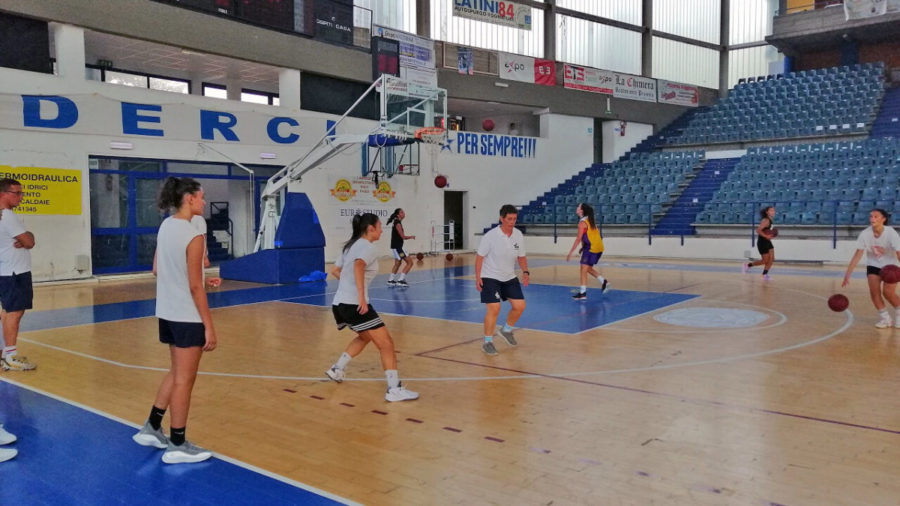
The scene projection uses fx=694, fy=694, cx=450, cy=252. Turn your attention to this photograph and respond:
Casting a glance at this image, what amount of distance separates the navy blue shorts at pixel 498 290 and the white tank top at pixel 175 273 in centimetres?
399

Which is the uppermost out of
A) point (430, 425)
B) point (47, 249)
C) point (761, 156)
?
point (761, 156)

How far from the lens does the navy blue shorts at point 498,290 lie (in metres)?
Answer: 7.84

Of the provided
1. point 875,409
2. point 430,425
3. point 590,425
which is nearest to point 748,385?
point 875,409

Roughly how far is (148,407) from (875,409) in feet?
19.3

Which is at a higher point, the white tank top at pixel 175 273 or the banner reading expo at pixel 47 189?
the banner reading expo at pixel 47 189

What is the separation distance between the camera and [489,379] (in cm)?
669

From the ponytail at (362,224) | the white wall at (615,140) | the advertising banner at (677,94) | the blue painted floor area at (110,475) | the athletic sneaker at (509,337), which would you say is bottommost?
the blue painted floor area at (110,475)

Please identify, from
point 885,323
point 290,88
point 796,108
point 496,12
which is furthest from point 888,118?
point 290,88

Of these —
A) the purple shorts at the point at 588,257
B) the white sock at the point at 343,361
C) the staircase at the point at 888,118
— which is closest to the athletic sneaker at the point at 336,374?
the white sock at the point at 343,361

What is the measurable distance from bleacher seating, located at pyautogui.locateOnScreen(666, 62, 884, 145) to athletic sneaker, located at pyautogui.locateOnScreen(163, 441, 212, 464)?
28443 millimetres

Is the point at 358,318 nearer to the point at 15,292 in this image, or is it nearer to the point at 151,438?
the point at 151,438

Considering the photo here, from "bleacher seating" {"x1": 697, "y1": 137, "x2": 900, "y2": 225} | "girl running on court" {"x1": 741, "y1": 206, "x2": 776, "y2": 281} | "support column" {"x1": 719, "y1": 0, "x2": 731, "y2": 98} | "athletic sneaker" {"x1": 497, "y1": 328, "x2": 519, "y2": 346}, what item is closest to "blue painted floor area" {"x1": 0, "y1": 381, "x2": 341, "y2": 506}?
"athletic sneaker" {"x1": 497, "y1": 328, "x2": 519, "y2": 346}

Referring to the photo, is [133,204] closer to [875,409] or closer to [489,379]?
[489,379]

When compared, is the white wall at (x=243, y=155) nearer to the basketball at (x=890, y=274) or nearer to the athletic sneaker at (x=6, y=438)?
the athletic sneaker at (x=6, y=438)
